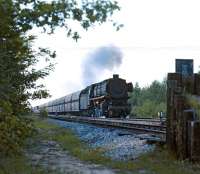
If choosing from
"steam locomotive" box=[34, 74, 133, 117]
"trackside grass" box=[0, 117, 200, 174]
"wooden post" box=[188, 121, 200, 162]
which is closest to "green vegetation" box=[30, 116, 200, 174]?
"trackside grass" box=[0, 117, 200, 174]

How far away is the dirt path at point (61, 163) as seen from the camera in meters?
12.6

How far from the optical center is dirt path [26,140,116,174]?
1263cm

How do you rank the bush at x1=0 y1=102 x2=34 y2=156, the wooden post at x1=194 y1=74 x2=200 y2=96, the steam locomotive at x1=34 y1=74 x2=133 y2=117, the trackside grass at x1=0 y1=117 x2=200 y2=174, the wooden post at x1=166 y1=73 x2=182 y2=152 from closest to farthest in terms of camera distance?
the bush at x1=0 y1=102 x2=34 y2=156, the trackside grass at x1=0 y1=117 x2=200 y2=174, the wooden post at x1=166 y1=73 x2=182 y2=152, the wooden post at x1=194 y1=74 x2=200 y2=96, the steam locomotive at x1=34 y1=74 x2=133 y2=117

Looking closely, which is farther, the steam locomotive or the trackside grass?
the steam locomotive

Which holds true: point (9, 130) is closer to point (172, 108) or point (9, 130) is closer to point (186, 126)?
point (186, 126)

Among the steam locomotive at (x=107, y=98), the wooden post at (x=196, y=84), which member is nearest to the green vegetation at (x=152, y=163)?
the wooden post at (x=196, y=84)

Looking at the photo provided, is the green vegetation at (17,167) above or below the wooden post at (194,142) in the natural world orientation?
below

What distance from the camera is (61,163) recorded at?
14.3 meters

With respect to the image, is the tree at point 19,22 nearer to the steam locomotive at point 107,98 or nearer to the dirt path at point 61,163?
the dirt path at point 61,163

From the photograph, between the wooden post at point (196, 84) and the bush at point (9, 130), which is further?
the wooden post at point (196, 84)

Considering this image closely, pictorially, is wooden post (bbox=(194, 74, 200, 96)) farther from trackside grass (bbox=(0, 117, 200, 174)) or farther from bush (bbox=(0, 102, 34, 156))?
bush (bbox=(0, 102, 34, 156))

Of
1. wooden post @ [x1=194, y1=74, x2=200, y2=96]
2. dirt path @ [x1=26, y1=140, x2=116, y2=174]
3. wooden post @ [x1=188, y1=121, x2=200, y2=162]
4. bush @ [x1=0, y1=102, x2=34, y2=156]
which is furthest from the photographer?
wooden post @ [x1=194, y1=74, x2=200, y2=96]

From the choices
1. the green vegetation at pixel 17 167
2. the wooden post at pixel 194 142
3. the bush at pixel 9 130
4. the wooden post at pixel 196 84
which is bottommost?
the green vegetation at pixel 17 167

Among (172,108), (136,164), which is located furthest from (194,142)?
(172,108)
